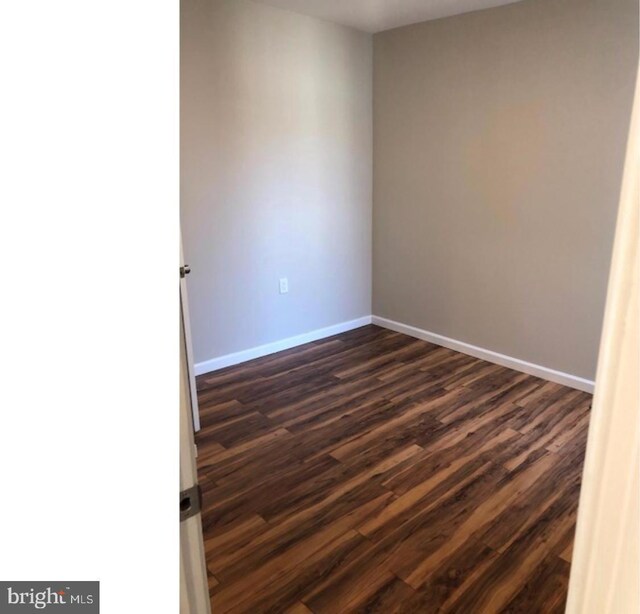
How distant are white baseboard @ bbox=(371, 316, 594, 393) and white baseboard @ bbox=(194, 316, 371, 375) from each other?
0.27 m

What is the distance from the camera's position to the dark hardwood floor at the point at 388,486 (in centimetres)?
174

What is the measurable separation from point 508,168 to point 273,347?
2.01 metres

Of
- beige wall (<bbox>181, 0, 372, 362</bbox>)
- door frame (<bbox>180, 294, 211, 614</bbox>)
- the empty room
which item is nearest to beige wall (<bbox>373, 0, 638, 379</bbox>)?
the empty room

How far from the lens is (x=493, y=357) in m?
3.58

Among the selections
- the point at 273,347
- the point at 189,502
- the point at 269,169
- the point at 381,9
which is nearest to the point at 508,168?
the point at 381,9

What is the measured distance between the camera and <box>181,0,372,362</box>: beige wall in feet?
Result: 10.1

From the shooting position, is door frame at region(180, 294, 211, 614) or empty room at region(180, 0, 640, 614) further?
empty room at region(180, 0, 640, 614)

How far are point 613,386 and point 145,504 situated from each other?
0.58 m

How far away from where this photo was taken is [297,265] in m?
3.78

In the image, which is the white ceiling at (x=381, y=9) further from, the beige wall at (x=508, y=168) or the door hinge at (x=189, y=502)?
the door hinge at (x=189, y=502)

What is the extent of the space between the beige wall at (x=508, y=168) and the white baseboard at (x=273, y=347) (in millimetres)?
496

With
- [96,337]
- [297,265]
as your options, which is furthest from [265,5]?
[96,337]

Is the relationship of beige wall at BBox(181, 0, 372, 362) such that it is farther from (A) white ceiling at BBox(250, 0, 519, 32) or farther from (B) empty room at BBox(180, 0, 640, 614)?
(A) white ceiling at BBox(250, 0, 519, 32)

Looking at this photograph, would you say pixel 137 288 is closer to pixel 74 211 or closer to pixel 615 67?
pixel 74 211
